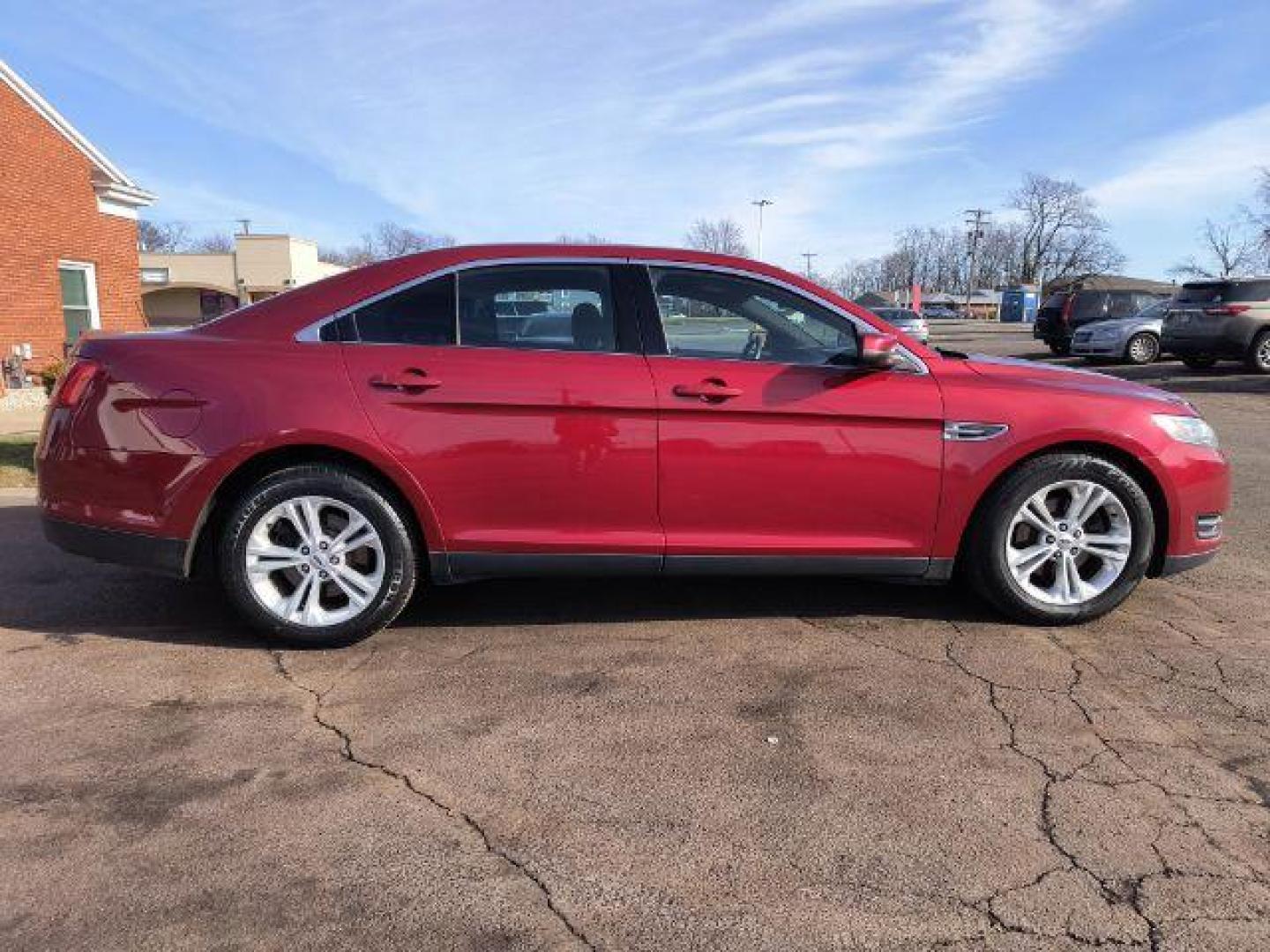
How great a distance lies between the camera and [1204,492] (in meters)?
4.11

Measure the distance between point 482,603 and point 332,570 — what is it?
0.87 metres

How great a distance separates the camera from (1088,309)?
23.2m

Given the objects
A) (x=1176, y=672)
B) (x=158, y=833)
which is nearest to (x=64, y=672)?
(x=158, y=833)

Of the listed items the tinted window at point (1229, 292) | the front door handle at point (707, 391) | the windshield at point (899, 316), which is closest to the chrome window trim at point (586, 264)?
the front door handle at point (707, 391)

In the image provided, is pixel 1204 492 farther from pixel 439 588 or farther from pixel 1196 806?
pixel 439 588

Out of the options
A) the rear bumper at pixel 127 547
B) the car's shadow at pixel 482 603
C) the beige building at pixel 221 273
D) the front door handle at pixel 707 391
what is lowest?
the car's shadow at pixel 482 603

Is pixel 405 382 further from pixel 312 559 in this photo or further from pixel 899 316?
pixel 899 316

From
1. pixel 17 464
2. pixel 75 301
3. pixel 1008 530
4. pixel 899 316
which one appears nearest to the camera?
pixel 1008 530

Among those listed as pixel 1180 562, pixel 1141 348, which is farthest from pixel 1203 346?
pixel 1180 562

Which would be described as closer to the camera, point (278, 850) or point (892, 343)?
point (278, 850)

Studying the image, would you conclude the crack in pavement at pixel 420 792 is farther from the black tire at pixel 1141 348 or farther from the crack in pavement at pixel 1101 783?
the black tire at pixel 1141 348

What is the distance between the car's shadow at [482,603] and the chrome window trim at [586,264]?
3.94 ft

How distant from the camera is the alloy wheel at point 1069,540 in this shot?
4035 millimetres

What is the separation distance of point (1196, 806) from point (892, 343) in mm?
1985
